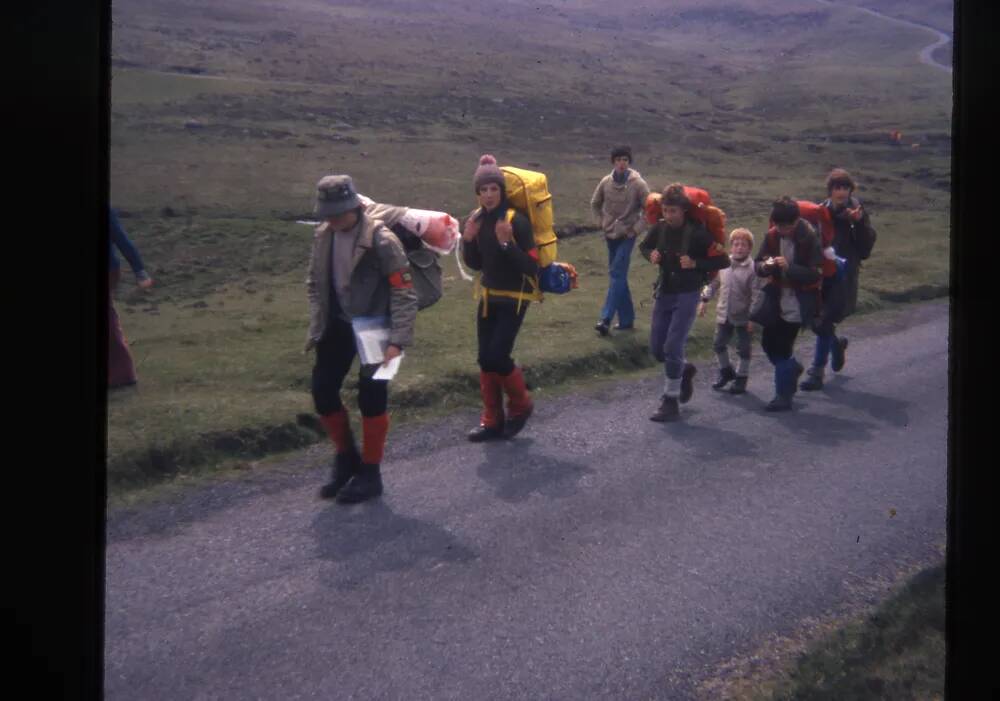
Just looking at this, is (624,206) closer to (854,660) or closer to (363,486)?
(363,486)

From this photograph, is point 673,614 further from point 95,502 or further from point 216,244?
point 216,244

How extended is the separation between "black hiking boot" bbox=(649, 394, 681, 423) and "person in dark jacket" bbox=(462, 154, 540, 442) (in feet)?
4.21

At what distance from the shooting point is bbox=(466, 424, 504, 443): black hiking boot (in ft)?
25.9

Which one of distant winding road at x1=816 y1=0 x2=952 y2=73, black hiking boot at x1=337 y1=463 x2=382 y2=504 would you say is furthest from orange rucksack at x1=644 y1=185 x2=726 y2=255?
distant winding road at x1=816 y1=0 x2=952 y2=73

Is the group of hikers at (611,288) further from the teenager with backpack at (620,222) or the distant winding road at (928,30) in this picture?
the distant winding road at (928,30)

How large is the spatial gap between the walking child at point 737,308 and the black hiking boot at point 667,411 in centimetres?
134

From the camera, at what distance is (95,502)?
3633 mm

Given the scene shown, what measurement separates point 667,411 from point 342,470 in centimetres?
330

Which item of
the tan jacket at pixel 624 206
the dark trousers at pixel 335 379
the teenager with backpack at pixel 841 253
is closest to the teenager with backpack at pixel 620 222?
the tan jacket at pixel 624 206

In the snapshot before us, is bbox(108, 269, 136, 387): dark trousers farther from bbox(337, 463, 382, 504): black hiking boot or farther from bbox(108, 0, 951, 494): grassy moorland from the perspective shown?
bbox(337, 463, 382, 504): black hiking boot

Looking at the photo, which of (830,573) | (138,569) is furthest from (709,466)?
(138,569)

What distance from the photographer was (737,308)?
986 centimetres

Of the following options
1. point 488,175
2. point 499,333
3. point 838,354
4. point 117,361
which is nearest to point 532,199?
point 488,175

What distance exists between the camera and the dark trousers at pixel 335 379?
6621 millimetres
